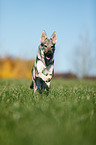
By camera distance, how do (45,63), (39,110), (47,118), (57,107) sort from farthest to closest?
(45,63)
(39,110)
(57,107)
(47,118)

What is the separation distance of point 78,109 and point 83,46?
107ft

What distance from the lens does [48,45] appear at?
4266 mm

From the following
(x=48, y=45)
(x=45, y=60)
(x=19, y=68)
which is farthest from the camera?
(x=19, y=68)

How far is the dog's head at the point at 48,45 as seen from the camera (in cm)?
424

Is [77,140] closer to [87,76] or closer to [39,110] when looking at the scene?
[39,110]

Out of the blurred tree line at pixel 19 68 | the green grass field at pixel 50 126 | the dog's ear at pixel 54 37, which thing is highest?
the blurred tree line at pixel 19 68

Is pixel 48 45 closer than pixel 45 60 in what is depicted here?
Yes

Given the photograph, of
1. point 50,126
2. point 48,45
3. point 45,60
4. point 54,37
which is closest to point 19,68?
point 54,37

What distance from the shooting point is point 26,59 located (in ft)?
114

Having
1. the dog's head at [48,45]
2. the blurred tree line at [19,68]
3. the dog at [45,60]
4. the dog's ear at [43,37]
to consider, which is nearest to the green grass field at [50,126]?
the dog at [45,60]

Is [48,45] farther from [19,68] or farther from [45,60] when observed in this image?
[19,68]

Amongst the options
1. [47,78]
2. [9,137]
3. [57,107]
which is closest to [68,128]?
[57,107]

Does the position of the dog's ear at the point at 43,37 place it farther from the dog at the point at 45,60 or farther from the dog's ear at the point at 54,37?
the dog's ear at the point at 54,37

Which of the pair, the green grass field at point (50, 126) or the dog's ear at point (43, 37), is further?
the dog's ear at point (43, 37)
